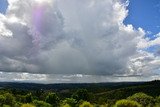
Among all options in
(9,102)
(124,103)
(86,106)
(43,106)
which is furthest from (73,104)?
(124,103)

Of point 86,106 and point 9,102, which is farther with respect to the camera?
point 9,102

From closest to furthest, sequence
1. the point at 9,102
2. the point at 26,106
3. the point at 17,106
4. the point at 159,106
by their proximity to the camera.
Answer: the point at 26,106 < the point at 159,106 < the point at 17,106 < the point at 9,102

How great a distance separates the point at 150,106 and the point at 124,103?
57.8 meters

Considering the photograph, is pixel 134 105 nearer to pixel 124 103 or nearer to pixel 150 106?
pixel 124 103

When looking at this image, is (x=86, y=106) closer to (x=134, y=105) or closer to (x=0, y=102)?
(x=134, y=105)

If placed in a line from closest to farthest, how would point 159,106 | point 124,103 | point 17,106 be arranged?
point 124,103, point 159,106, point 17,106

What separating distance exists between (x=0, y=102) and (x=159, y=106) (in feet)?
282

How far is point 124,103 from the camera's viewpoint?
400ft

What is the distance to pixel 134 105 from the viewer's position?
4811 inches

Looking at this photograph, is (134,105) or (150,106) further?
(150,106)

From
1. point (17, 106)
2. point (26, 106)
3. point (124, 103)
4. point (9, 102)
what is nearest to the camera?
point (124, 103)

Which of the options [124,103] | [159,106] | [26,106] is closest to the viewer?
[124,103]

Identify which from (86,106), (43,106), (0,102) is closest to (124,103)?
(86,106)

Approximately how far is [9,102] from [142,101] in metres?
77.6
